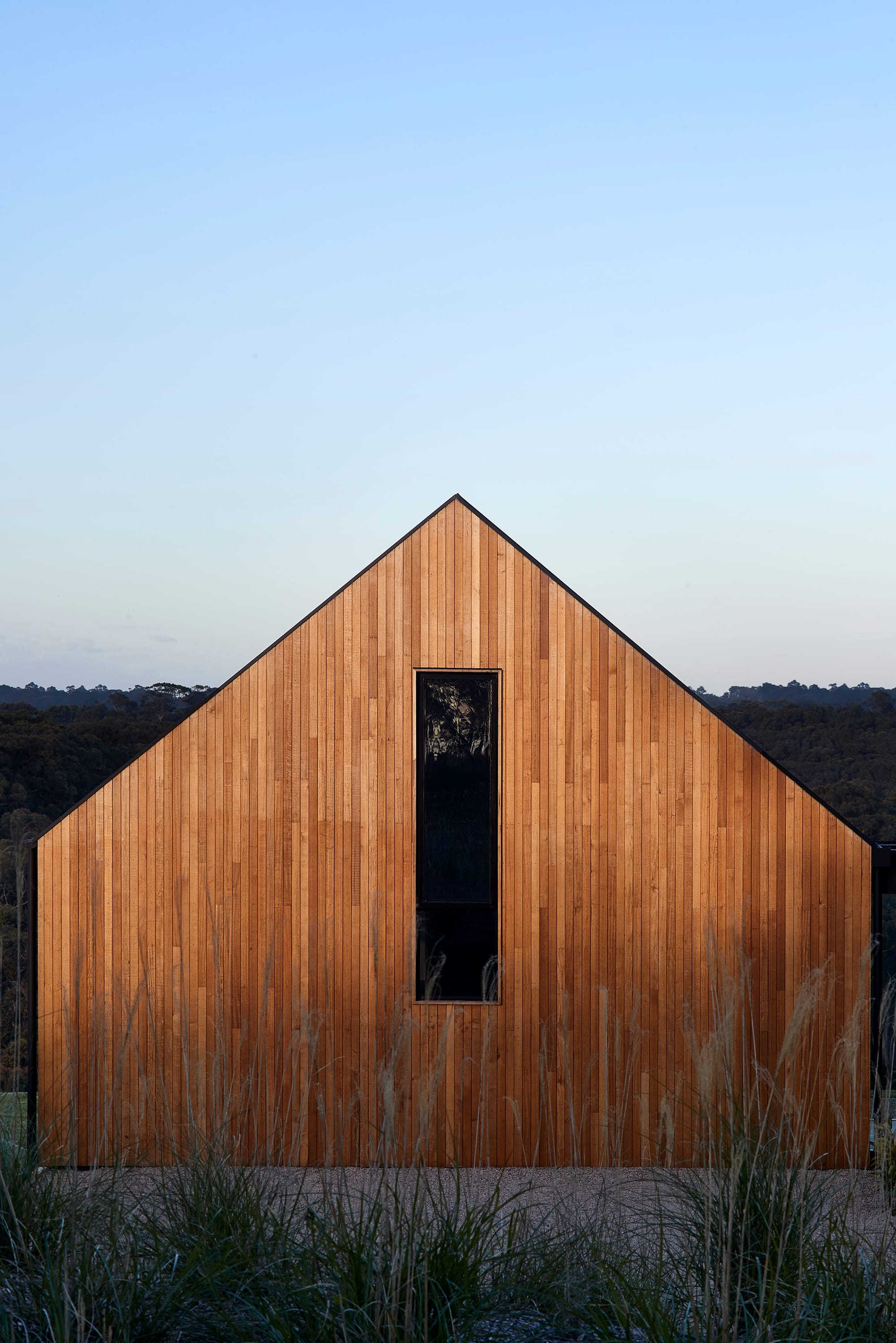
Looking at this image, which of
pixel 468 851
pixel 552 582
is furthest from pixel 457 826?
pixel 552 582

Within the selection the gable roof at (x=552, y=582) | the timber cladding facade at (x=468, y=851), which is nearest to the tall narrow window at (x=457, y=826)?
the timber cladding facade at (x=468, y=851)

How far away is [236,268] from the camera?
32.9ft

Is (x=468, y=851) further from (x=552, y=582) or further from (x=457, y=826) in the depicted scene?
(x=552, y=582)

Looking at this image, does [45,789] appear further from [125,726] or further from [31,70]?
[31,70]

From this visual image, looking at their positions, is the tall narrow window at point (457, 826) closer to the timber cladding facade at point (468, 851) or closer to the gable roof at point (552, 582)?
the timber cladding facade at point (468, 851)

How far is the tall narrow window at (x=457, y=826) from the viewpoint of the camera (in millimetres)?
6758

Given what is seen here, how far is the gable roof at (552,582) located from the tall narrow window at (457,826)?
0.79m

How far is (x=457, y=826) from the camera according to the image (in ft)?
22.4

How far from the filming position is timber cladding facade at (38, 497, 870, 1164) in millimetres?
6715

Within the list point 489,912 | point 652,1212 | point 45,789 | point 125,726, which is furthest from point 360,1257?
point 125,726

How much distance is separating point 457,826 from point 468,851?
0.18m

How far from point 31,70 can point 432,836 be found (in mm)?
7511

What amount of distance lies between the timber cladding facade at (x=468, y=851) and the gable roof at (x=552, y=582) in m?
0.03

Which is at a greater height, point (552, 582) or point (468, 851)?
point (552, 582)
